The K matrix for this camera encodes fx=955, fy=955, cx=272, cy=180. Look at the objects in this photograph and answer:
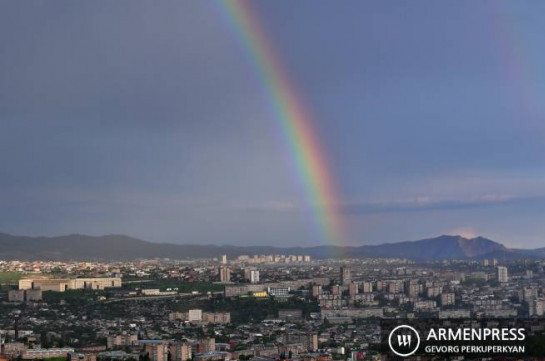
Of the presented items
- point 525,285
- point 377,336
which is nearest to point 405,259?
point 525,285

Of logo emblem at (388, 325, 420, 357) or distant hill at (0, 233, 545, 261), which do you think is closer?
logo emblem at (388, 325, 420, 357)

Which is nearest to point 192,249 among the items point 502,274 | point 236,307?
point 502,274

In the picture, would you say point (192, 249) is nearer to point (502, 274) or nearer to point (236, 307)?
point (502, 274)

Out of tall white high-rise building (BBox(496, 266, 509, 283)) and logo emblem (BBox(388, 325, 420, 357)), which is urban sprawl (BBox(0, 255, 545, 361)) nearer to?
tall white high-rise building (BBox(496, 266, 509, 283))

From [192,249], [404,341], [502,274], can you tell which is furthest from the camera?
[192,249]

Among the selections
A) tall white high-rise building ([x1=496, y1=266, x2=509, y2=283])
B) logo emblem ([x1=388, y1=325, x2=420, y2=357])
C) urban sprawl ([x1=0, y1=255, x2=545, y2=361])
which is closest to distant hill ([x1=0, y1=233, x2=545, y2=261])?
urban sprawl ([x1=0, y1=255, x2=545, y2=361])
